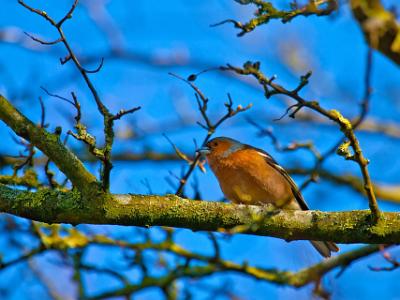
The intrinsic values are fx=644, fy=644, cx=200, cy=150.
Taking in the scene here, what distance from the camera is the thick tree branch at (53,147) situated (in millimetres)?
4727

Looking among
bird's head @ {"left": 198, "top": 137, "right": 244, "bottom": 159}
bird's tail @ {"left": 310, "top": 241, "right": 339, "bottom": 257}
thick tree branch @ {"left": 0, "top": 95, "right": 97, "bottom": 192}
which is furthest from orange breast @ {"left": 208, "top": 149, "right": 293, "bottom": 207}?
thick tree branch @ {"left": 0, "top": 95, "right": 97, "bottom": 192}

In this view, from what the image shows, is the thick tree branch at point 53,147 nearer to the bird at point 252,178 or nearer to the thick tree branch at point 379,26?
the thick tree branch at point 379,26

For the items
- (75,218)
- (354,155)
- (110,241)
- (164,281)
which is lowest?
(75,218)

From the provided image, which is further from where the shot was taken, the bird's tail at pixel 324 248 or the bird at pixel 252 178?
the bird at pixel 252 178

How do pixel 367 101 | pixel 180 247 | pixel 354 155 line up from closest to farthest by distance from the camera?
1. pixel 367 101
2. pixel 354 155
3. pixel 180 247

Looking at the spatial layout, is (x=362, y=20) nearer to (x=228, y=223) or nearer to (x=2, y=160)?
(x=228, y=223)

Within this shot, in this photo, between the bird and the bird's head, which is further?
the bird's head

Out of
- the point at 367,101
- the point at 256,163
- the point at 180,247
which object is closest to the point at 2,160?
the point at 180,247

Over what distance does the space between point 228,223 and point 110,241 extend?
2.89m

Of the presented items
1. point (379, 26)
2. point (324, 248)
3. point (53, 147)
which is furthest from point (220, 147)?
point (379, 26)

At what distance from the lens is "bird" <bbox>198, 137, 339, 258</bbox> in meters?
7.05

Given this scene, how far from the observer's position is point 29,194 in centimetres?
478

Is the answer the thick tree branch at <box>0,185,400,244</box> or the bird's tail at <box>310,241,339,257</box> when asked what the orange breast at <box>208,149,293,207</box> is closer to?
the bird's tail at <box>310,241,339,257</box>

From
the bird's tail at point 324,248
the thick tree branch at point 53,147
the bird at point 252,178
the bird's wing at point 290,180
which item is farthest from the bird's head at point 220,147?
the thick tree branch at point 53,147
